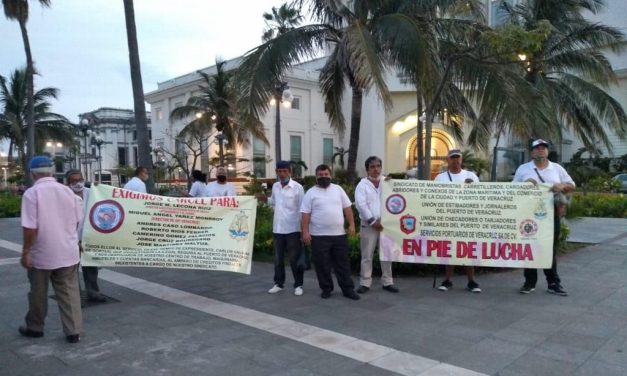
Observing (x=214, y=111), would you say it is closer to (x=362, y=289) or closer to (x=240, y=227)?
(x=240, y=227)

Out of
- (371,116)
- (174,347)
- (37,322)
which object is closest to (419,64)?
(174,347)

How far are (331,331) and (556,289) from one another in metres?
3.21

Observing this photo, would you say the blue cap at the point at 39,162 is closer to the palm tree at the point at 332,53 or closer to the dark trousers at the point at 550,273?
the palm tree at the point at 332,53

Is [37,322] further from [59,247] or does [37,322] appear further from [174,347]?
[174,347]

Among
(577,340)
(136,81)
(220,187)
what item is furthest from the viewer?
(136,81)

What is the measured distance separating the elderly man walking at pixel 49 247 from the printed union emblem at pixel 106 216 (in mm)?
1361

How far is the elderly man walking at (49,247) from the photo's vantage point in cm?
459

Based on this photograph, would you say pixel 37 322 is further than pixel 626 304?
No

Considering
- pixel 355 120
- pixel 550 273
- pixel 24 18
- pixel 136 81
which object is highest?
pixel 24 18

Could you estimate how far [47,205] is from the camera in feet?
15.2

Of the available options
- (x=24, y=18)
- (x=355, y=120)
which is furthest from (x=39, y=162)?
(x=24, y=18)

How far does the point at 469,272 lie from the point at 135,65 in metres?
8.21

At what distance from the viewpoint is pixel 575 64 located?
16062 millimetres

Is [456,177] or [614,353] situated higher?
[456,177]
